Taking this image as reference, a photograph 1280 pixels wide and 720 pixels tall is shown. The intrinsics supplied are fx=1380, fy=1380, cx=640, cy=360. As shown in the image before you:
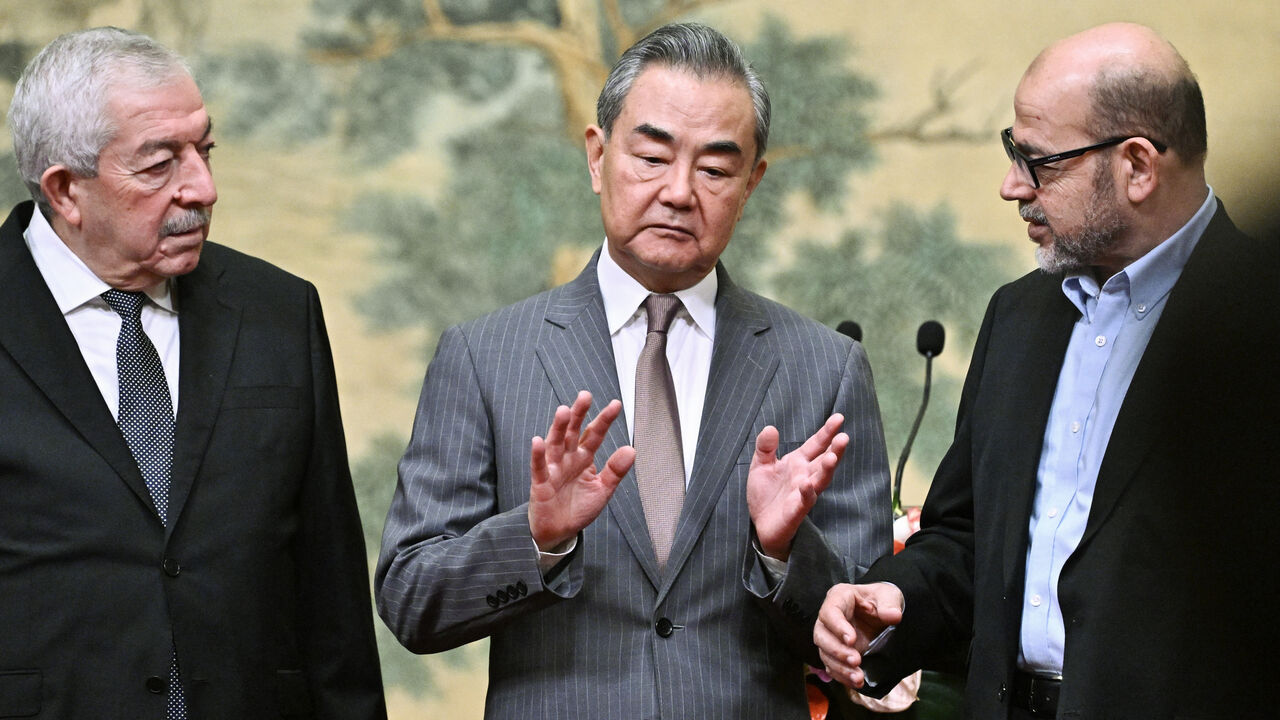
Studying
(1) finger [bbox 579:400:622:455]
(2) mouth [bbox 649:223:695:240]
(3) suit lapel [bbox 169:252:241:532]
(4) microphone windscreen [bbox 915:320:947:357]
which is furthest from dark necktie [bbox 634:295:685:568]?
(4) microphone windscreen [bbox 915:320:947:357]

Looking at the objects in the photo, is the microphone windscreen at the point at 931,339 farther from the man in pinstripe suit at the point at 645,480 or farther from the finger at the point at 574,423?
the finger at the point at 574,423

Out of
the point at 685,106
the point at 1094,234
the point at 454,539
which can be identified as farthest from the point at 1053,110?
the point at 454,539

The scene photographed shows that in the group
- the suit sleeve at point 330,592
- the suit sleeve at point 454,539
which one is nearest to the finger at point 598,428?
the suit sleeve at point 454,539

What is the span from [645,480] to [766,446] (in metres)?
0.25

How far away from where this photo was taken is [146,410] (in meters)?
2.32

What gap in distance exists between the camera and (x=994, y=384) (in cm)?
228

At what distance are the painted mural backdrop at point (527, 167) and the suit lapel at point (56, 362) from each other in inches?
70.9

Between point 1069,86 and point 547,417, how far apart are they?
38.8 inches

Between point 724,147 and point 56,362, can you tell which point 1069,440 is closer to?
point 724,147

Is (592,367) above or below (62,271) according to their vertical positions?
below

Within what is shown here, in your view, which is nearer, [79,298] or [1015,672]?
[1015,672]

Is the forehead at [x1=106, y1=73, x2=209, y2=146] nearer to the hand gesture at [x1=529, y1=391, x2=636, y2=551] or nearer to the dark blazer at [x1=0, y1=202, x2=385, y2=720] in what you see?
the dark blazer at [x1=0, y1=202, x2=385, y2=720]

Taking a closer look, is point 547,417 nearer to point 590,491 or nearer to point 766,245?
point 590,491

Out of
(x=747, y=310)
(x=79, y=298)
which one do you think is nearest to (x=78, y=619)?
(x=79, y=298)
